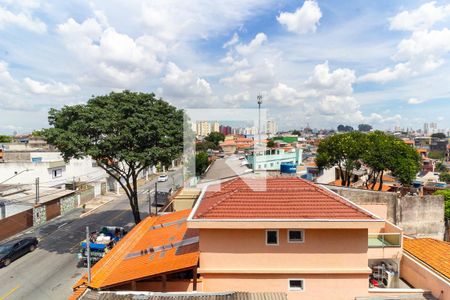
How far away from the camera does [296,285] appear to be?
33.8ft

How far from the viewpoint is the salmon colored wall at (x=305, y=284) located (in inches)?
398

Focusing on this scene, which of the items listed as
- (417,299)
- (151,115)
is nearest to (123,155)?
(151,115)

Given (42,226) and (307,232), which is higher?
(307,232)

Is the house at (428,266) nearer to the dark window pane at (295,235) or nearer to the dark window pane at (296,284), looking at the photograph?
the dark window pane at (296,284)

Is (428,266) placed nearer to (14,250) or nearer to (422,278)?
(422,278)

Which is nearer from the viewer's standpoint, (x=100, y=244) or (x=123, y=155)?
(x=100, y=244)

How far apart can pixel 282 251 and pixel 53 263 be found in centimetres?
1509

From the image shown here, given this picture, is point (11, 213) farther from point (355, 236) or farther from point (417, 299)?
point (417, 299)

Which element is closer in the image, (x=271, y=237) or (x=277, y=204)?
(x=271, y=237)

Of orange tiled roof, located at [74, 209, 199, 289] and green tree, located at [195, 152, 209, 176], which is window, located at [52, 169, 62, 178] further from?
orange tiled roof, located at [74, 209, 199, 289]

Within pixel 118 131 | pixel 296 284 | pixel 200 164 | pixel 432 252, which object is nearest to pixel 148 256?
pixel 296 284

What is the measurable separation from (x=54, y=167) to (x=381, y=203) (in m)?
35.1

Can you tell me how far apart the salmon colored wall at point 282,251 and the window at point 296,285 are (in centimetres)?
55

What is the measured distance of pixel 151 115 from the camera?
19141 mm
